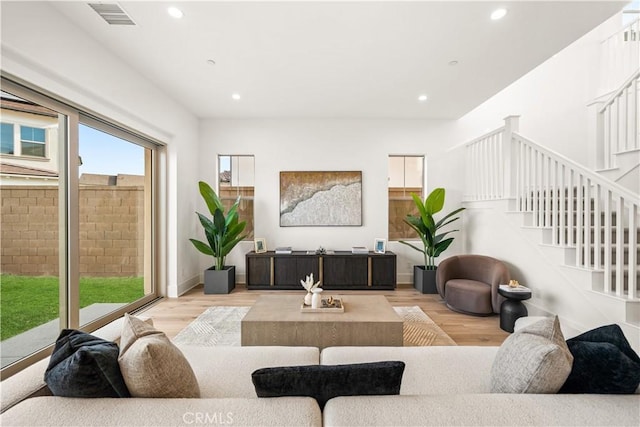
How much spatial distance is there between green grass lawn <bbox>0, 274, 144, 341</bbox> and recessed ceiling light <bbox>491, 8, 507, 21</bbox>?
4.29 metres

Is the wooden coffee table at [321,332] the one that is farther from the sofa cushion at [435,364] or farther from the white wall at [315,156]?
the white wall at [315,156]

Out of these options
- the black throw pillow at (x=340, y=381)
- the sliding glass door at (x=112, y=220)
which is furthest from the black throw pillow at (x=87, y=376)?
the sliding glass door at (x=112, y=220)

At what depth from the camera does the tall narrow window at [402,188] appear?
4.96 metres

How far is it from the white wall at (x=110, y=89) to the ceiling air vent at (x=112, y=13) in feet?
1.06

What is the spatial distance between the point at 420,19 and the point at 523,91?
3.94m

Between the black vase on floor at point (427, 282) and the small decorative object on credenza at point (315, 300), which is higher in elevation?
the small decorative object on credenza at point (315, 300)

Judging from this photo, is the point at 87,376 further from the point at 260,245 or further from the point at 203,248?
the point at 260,245

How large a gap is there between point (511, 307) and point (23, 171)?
4549 millimetres

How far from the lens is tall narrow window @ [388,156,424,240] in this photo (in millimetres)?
4957

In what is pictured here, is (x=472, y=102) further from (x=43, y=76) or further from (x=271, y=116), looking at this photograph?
(x=43, y=76)

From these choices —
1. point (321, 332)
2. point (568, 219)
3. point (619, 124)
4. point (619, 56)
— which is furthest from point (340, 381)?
point (619, 56)

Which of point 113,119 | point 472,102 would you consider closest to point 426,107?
point 472,102

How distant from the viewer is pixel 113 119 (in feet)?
9.72

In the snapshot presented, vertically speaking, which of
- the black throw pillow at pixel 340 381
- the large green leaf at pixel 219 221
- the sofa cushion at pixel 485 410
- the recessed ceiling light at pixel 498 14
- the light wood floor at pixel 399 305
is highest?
the recessed ceiling light at pixel 498 14
